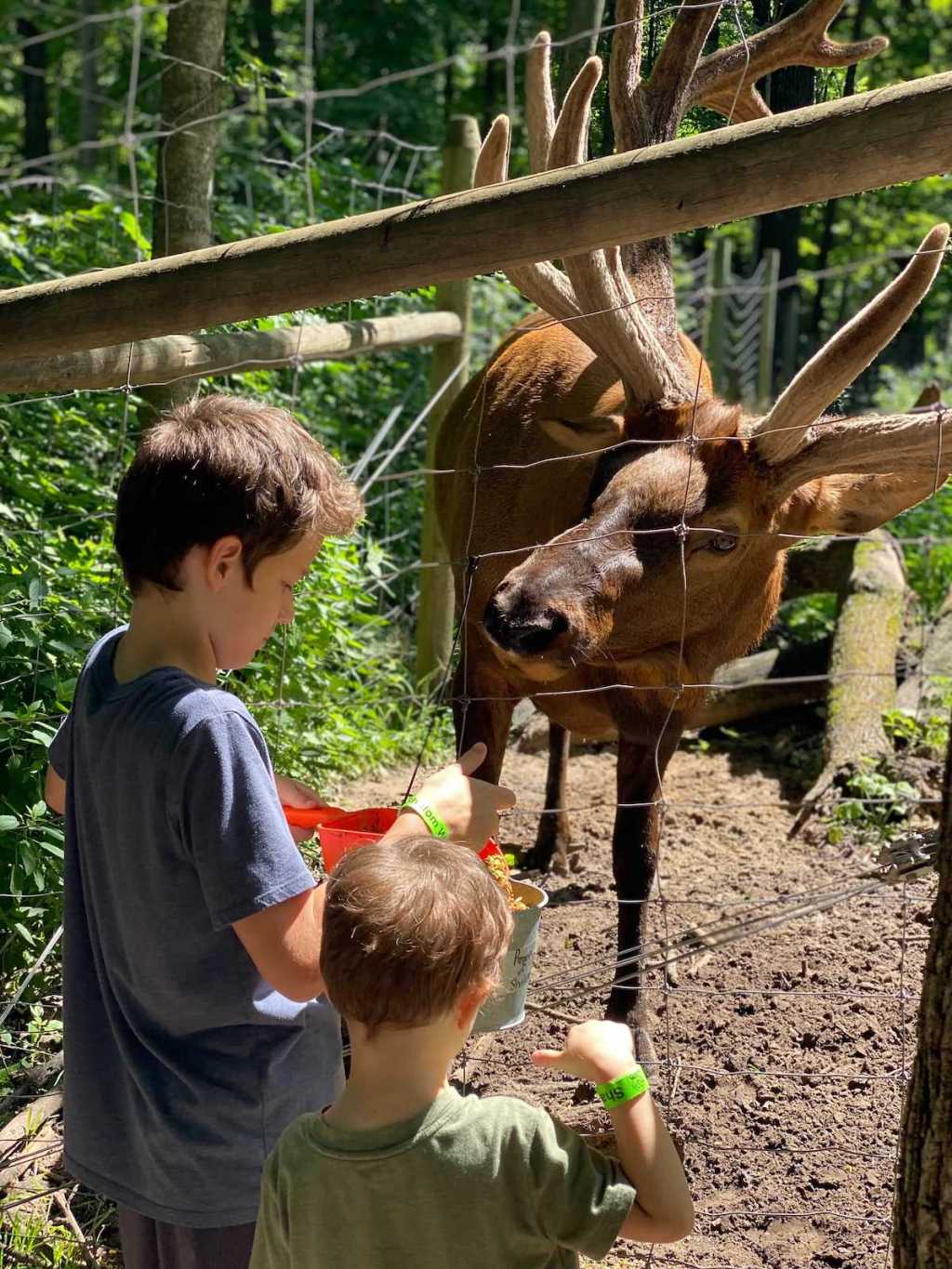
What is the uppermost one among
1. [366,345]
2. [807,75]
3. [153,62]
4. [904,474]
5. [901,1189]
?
[153,62]

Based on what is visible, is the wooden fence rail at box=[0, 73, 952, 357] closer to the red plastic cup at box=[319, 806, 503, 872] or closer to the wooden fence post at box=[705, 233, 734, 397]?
the red plastic cup at box=[319, 806, 503, 872]

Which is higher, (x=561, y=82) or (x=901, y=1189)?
(x=561, y=82)

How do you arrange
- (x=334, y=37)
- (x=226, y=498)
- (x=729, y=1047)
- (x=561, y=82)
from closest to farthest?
1. (x=226, y=498)
2. (x=729, y=1047)
3. (x=561, y=82)
4. (x=334, y=37)

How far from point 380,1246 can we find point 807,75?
381 cm

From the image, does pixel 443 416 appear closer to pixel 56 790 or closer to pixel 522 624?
pixel 522 624

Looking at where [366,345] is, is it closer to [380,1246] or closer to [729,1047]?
[729,1047]

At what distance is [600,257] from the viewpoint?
3656 millimetres

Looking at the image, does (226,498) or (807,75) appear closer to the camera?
(226,498)

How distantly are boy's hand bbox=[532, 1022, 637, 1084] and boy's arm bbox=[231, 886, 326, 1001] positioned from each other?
1.10 feet

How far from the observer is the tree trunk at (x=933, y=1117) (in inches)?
75.2

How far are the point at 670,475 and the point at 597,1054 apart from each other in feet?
6.78

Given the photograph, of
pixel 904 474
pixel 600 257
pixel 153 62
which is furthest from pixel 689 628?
pixel 153 62

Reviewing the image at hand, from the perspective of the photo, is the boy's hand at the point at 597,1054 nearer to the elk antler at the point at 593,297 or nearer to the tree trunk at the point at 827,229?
the elk antler at the point at 593,297

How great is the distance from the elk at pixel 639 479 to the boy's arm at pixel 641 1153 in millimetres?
1449
